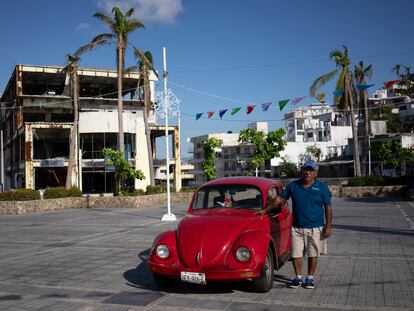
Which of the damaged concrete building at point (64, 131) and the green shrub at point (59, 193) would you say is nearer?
the green shrub at point (59, 193)

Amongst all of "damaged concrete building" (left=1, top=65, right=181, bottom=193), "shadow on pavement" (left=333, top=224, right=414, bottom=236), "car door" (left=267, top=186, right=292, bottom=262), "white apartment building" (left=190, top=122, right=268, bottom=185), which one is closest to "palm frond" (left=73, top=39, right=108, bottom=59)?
"damaged concrete building" (left=1, top=65, right=181, bottom=193)

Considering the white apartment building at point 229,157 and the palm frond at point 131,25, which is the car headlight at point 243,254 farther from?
the white apartment building at point 229,157

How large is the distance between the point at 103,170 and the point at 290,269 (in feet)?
126

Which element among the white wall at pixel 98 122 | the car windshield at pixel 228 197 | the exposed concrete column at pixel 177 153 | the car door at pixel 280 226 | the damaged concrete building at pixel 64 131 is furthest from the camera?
the exposed concrete column at pixel 177 153

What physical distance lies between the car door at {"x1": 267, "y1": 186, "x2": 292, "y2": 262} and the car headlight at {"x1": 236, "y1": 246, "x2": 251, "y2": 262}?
95cm

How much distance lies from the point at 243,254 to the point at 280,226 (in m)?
1.52

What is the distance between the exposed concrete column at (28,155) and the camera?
4138cm

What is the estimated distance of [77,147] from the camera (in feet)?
146

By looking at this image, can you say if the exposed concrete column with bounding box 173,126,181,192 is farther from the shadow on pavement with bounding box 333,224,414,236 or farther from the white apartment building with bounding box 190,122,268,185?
the shadow on pavement with bounding box 333,224,414,236

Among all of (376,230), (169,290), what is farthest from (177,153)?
(169,290)

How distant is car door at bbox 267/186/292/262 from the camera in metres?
7.70

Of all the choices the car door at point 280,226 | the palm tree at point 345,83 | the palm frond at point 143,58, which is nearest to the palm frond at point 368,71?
the palm tree at point 345,83

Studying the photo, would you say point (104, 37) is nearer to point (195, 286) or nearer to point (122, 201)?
point (122, 201)

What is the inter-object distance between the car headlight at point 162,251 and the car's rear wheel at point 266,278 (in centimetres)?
133
